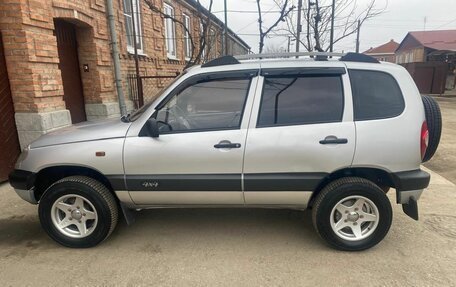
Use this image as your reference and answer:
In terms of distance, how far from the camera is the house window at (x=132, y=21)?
32.1 feet

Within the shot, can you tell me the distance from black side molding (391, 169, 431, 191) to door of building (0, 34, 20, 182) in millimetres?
5758

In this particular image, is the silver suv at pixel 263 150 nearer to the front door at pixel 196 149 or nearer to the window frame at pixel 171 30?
the front door at pixel 196 149

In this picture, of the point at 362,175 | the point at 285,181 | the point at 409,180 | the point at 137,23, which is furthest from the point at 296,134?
the point at 137,23

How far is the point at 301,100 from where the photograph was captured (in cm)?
318

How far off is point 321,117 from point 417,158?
97 centimetres

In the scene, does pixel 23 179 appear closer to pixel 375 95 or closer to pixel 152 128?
pixel 152 128

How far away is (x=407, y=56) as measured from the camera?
1956 inches

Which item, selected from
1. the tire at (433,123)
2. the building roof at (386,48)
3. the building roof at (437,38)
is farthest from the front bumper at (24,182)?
the building roof at (386,48)

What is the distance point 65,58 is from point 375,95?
6.55m

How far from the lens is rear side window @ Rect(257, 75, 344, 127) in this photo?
3.13 meters

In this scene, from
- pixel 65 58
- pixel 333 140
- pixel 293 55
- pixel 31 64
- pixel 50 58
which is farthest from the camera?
pixel 65 58

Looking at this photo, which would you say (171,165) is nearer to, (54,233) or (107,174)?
(107,174)

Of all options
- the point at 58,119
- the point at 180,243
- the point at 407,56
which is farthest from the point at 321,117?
the point at 407,56

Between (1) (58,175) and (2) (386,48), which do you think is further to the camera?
(2) (386,48)
